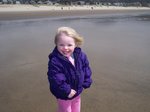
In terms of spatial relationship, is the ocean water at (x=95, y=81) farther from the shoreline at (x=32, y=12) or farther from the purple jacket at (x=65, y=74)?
the shoreline at (x=32, y=12)

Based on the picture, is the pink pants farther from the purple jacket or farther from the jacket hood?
the jacket hood

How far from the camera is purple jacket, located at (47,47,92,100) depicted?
313 cm

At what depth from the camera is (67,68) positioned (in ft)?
10.5

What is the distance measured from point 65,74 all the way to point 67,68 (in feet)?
0.25

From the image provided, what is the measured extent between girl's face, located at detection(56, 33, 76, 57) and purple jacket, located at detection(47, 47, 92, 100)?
0.21ft

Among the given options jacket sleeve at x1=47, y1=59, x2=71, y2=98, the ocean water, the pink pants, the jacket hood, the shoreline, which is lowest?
the shoreline

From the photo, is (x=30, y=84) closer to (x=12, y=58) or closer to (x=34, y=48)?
(x=12, y=58)

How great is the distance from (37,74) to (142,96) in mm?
2640

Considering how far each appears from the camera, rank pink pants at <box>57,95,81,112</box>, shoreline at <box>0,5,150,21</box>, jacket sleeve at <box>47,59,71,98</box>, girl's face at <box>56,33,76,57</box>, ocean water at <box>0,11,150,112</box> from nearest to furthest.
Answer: jacket sleeve at <box>47,59,71,98</box>, girl's face at <box>56,33,76,57</box>, pink pants at <box>57,95,81,112</box>, ocean water at <box>0,11,150,112</box>, shoreline at <box>0,5,150,21</box>

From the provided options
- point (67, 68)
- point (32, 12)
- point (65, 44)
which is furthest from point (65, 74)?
point (32, 12)

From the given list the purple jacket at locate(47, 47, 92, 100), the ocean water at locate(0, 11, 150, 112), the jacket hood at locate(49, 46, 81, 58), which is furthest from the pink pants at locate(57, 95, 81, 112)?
the ocean water at locate(0, 11, 150, 112)

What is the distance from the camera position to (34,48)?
32.4 ft

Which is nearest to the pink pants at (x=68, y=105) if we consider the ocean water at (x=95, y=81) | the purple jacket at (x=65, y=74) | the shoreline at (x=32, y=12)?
the purple jacket at (x=65, y=74)

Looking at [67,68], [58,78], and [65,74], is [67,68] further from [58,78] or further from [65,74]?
[58,78]
